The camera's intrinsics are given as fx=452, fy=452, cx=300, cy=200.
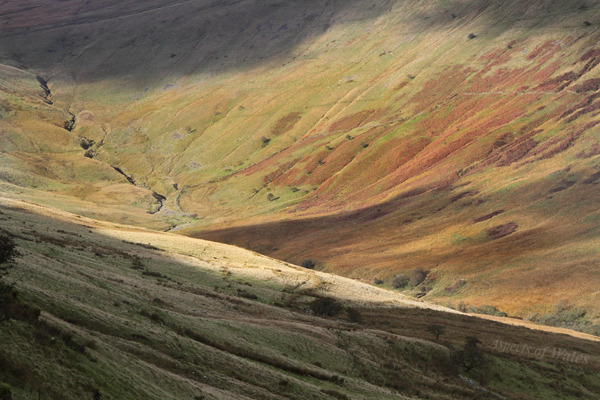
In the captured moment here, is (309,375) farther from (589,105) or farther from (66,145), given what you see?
(66,145)

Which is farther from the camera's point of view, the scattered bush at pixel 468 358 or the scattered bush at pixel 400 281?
the scattered bush at pixel 400 281

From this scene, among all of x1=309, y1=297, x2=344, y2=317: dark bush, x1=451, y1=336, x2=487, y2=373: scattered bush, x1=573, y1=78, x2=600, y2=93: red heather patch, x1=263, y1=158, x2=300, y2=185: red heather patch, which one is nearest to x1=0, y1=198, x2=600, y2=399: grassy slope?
x1=451, y1=336, x2=487, y2=373: scattered bush

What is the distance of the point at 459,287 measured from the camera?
85.8 m

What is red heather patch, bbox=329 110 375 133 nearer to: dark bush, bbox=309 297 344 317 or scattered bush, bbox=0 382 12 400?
dark bush, bbox=309 297 344 317

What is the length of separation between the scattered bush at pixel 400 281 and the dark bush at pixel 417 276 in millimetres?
1066

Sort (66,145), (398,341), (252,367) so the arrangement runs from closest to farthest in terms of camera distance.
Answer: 1. (252,367)
2. (398,341)
3. (66,145)

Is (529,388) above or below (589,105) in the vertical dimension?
below

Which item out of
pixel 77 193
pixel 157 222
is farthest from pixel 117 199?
pixel 157 222

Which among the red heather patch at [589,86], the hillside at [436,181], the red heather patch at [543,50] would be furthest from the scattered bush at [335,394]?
the red heather patch at [543,50]

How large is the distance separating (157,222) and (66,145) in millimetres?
85589

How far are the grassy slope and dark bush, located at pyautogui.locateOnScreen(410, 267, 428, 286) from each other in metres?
31.7

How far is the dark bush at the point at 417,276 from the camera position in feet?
295

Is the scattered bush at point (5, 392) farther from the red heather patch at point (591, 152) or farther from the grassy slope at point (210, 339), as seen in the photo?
the red heather patch at point (591, 152)

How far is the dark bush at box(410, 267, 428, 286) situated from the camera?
9000 centimetres
